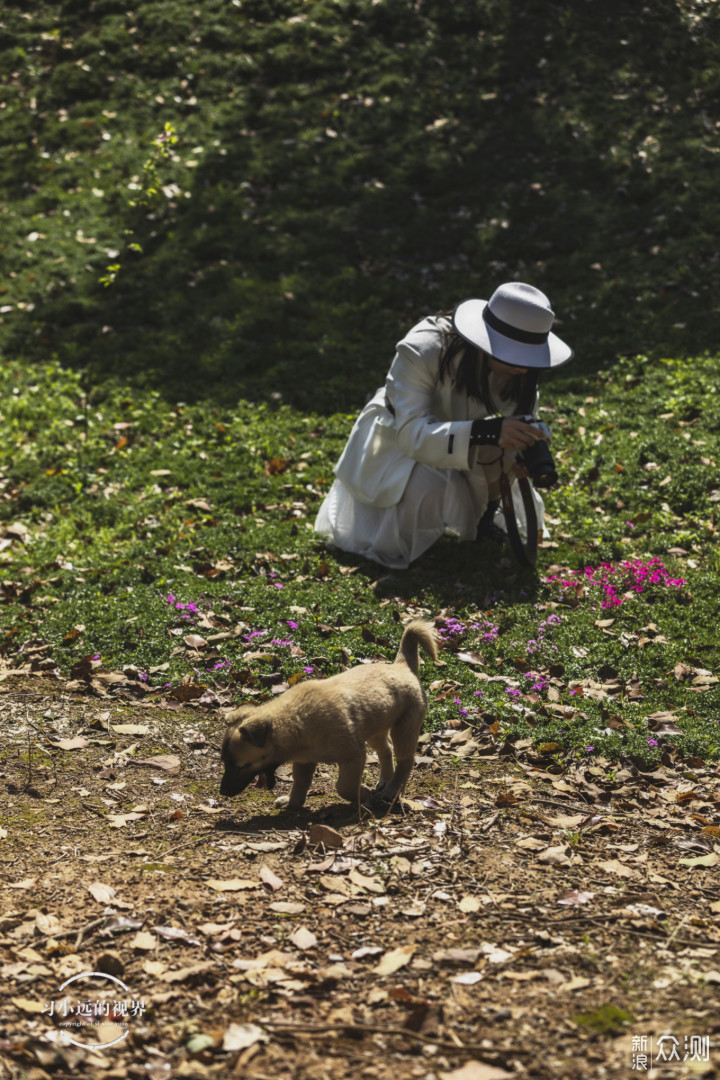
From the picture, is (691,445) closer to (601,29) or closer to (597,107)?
(597,107)

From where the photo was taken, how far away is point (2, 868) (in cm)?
394

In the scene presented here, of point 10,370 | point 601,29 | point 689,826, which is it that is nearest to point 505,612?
point 689,826

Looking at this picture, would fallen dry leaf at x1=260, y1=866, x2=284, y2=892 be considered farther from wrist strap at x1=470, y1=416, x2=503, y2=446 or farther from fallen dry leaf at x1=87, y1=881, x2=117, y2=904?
wrist strap at x1=470, y1=416, x2=503, y2=446

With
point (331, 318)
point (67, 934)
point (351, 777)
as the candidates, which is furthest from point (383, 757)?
point (331, 318)

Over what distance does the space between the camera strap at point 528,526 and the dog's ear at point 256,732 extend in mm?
3707

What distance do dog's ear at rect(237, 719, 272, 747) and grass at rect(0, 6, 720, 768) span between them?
1.70 meters

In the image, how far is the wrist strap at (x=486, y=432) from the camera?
6.81 meters

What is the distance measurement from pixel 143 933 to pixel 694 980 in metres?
1.96

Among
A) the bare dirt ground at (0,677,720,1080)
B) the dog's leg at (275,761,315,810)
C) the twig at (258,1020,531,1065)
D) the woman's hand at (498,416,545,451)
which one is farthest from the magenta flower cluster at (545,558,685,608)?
the twig at (258,1020,531,1065)

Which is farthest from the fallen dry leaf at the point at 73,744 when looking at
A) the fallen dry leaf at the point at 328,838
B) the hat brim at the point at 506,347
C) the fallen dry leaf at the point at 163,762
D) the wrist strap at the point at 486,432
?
the hat brim at the point at 506,347

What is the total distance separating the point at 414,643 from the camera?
4801 millimetres

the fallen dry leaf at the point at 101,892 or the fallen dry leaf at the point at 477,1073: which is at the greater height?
the fallen dry leaf at the point at 477,1073

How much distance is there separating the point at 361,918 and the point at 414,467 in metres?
4.55

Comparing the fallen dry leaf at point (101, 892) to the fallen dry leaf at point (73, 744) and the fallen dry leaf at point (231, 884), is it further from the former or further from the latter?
the fallen dry leaf at point (73, 744)
